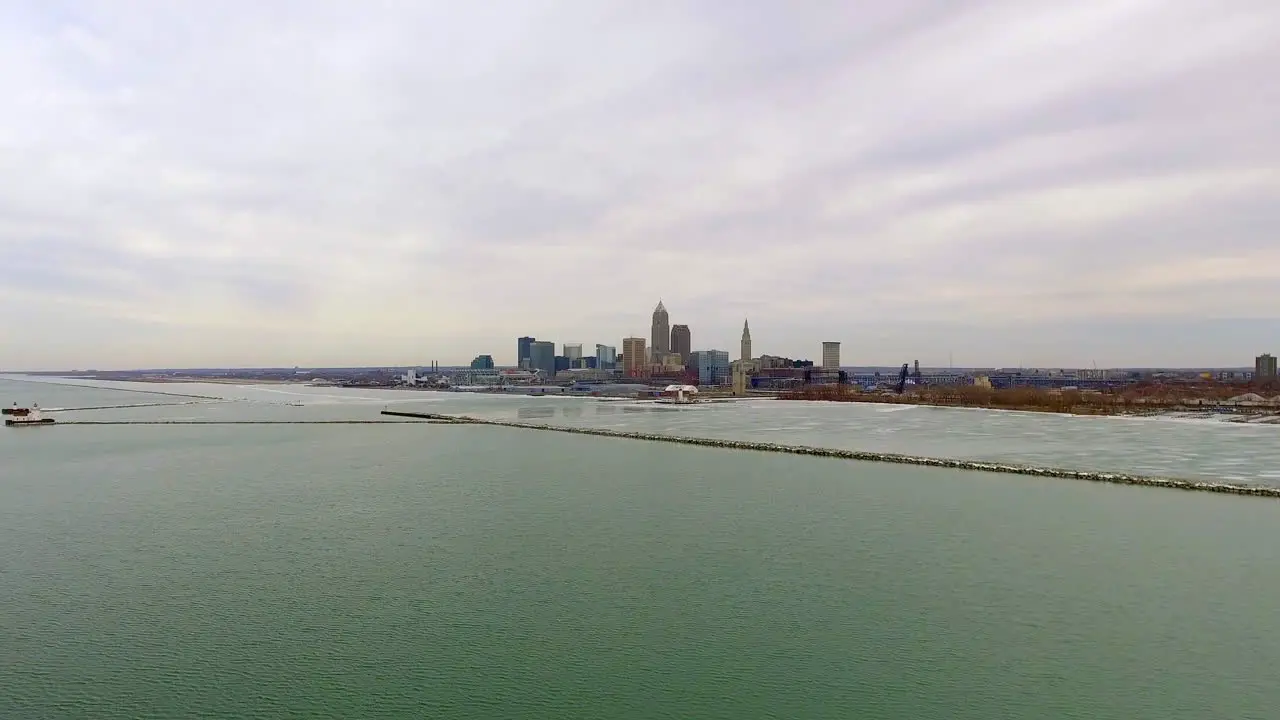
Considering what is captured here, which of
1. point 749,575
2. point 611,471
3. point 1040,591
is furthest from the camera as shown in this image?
point 611,471

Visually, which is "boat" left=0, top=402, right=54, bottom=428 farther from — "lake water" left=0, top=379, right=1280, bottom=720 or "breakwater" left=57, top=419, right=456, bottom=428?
"lake water" left=0, top=379, right=1280, bottom=720

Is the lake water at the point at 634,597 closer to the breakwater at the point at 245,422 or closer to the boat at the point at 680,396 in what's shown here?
the breakwater at the point at 245,422

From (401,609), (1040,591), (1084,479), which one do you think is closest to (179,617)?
(401,609)

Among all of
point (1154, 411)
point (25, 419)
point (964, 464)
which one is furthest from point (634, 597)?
point (1154, 411)

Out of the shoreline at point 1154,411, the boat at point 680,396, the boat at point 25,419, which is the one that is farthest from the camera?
the boat at point 680,396

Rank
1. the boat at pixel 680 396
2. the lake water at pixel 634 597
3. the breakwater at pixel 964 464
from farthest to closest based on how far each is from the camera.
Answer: the boat at pixel 680 396 → the breakwater at pixel 964 464 → the lake water at pixel 634 597

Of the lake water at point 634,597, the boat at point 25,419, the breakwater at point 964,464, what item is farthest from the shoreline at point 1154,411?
the boat at point 25,419

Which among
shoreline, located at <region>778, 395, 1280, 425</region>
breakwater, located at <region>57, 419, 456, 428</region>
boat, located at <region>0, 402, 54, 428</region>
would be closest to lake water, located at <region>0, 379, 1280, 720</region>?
breakwater, located at <region>57, 419, 456, 428</region>

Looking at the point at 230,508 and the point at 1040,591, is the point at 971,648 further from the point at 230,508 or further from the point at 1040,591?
the point at 230,508
